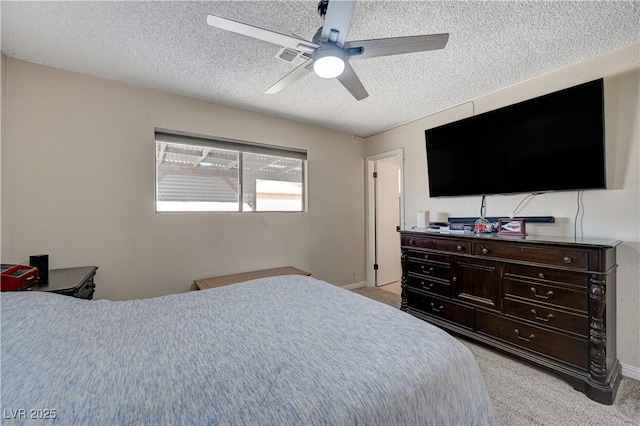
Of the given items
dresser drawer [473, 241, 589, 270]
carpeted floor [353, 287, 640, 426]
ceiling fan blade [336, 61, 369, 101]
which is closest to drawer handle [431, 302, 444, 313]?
carpeted floor [353, 287, 640, 426]

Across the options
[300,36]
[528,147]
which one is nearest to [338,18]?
[300,36]

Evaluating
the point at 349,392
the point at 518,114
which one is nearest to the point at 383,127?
the point at 518,114

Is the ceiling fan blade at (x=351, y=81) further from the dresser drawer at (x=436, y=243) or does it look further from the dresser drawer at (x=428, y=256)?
the dresser drawer at (x=428, y=256)

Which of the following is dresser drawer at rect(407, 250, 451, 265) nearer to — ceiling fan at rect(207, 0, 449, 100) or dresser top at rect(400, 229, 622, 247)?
dresser top at rect(400, 229, 622, 247)

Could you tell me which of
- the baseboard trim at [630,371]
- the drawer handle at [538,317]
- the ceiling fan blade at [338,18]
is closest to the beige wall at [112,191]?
the ceiling fan blade at [338,18]

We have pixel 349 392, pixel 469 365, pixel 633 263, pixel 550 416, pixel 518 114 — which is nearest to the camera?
pixel 349 392

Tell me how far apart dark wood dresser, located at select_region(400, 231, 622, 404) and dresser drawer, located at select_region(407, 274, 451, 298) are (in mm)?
11

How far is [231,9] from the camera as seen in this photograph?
1634mm

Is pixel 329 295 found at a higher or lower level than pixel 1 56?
lower

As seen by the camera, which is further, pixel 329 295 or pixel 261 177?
pixel 261 177

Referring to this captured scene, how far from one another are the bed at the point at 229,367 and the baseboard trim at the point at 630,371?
2.02m

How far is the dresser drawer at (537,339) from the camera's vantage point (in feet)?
6.07

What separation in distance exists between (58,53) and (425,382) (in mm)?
3308

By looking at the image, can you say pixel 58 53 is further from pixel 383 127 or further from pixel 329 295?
pixel 383 127
